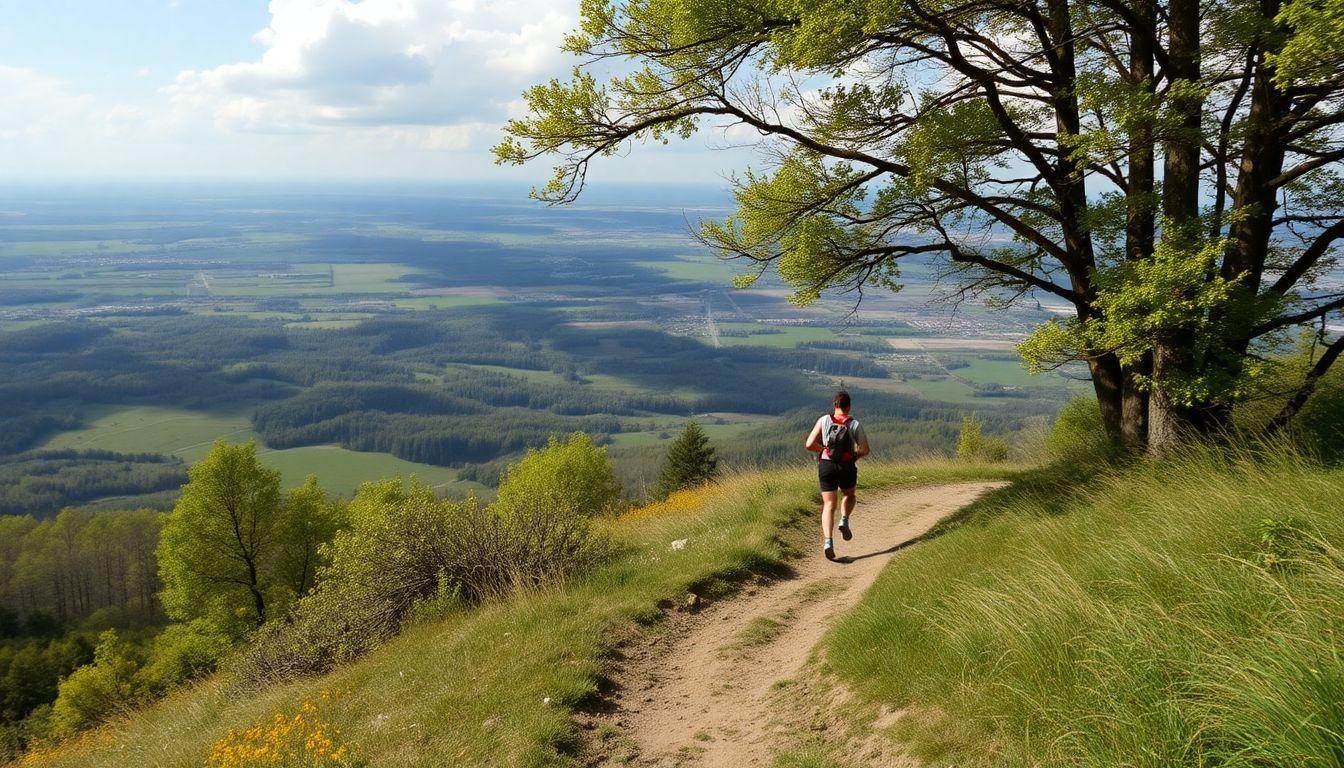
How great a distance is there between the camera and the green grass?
5.31m

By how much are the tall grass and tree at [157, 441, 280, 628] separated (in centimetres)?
2704

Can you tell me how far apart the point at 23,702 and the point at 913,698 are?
172 feet

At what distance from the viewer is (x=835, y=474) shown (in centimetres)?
930

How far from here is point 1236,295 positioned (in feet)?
23.7

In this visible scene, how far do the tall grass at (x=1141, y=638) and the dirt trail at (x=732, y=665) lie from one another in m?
0.84

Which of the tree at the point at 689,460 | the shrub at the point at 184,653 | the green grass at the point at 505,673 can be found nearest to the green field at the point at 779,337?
the tree at the point at 689,460

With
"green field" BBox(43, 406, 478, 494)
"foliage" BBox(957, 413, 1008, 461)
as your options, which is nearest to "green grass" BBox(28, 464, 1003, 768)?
"foliage" BBox(957, 413, 1008, 461)

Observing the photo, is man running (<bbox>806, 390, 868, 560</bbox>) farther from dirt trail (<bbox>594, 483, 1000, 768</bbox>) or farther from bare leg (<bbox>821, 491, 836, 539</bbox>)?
dirt trail (<bbox>594, 483, 1000, 768</bbox>)

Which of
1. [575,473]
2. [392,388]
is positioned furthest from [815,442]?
[392,388]

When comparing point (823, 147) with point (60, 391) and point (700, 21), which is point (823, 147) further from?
Answer: point (60, 391)

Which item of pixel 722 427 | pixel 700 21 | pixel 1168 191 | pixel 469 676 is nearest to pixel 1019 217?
pixel 1168 191

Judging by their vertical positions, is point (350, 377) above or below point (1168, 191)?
below

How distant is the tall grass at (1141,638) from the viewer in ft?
9.04

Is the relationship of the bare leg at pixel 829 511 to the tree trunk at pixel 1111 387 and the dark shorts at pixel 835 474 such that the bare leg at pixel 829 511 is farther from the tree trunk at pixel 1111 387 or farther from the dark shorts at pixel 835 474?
the tree trunk at pixel 1111 387
